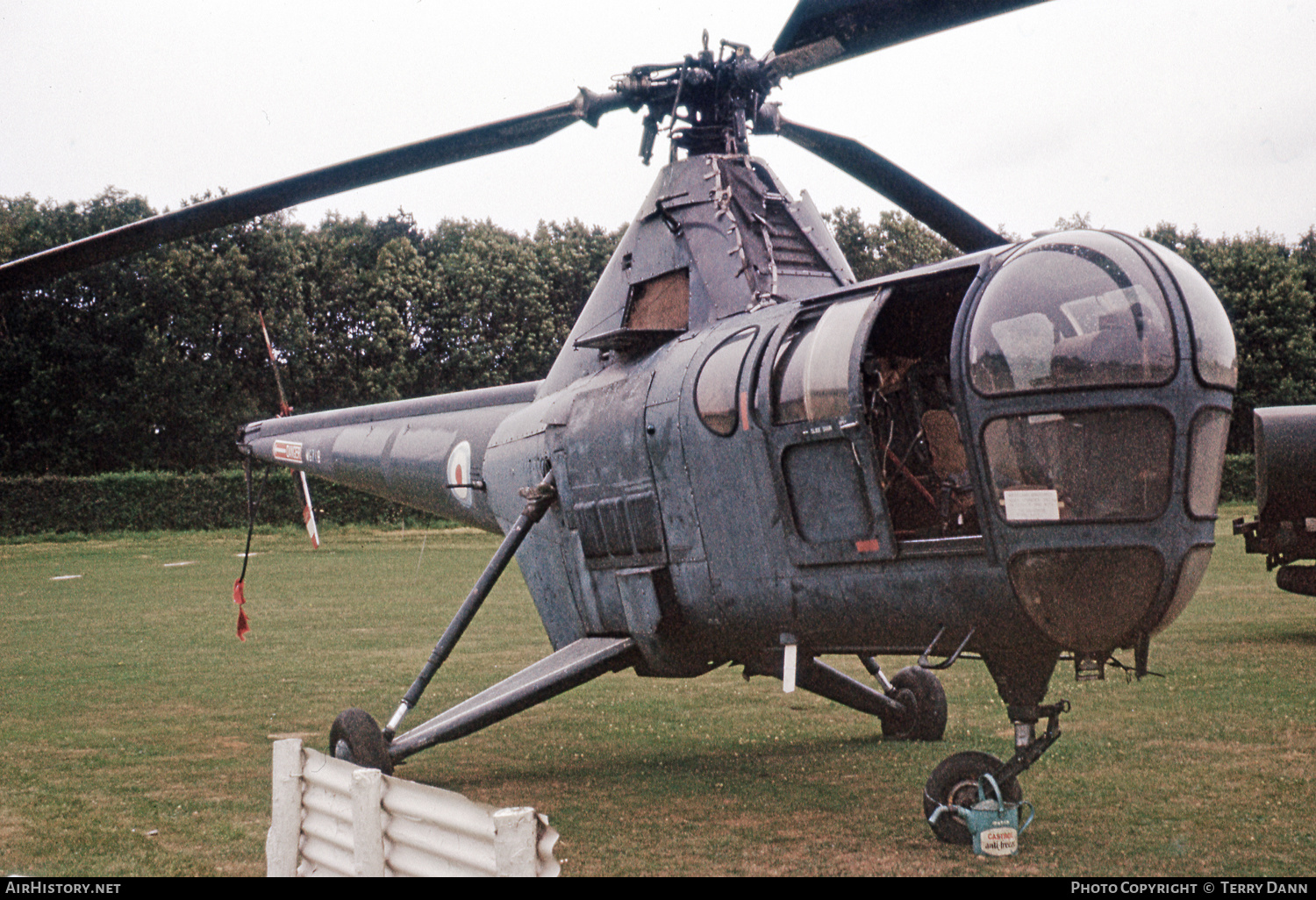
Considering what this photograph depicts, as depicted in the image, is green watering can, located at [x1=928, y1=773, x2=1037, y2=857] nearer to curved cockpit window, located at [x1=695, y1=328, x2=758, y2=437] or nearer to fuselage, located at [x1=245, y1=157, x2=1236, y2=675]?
fuselage, located at [x1=245, y1=157, x2=1236, y2=675]

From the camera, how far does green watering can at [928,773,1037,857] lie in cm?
607

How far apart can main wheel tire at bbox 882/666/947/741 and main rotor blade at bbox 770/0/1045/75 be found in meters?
5.27

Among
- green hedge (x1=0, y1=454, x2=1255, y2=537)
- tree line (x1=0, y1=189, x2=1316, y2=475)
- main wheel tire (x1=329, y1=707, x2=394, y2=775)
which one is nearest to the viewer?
main wheel tire (x1=329, y1=707, x2=394, y2=775)

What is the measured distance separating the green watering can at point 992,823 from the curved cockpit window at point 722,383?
238cm

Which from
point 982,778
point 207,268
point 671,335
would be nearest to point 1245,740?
point 982,778

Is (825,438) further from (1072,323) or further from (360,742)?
(360,742)

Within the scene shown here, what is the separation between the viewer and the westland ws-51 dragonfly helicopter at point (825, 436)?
16.8 feet

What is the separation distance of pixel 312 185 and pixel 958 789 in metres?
5.76

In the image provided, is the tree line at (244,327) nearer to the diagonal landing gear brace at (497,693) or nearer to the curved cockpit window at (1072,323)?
the diagonal landing gear brace at (497,693)

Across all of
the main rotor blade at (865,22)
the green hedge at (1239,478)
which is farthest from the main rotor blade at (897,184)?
the green hedge at (1239,478)

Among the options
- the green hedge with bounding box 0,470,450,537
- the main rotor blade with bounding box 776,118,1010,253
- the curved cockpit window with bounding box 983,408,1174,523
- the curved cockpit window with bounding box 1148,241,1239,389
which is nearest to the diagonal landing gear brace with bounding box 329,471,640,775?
the main rotor blade with bounding box 776,118,1010,253

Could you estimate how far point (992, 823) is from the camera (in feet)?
20.1

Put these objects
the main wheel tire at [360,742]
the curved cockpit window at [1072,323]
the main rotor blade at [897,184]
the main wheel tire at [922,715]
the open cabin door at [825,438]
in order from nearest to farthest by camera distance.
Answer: the curved cockpit window at [1072,323] < the open cabin door at [825,438] < the main wheel tire at [360,742] < the main rotor blade at [897,184] < the main wheel tire at [922,715]

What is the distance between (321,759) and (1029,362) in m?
3.52
